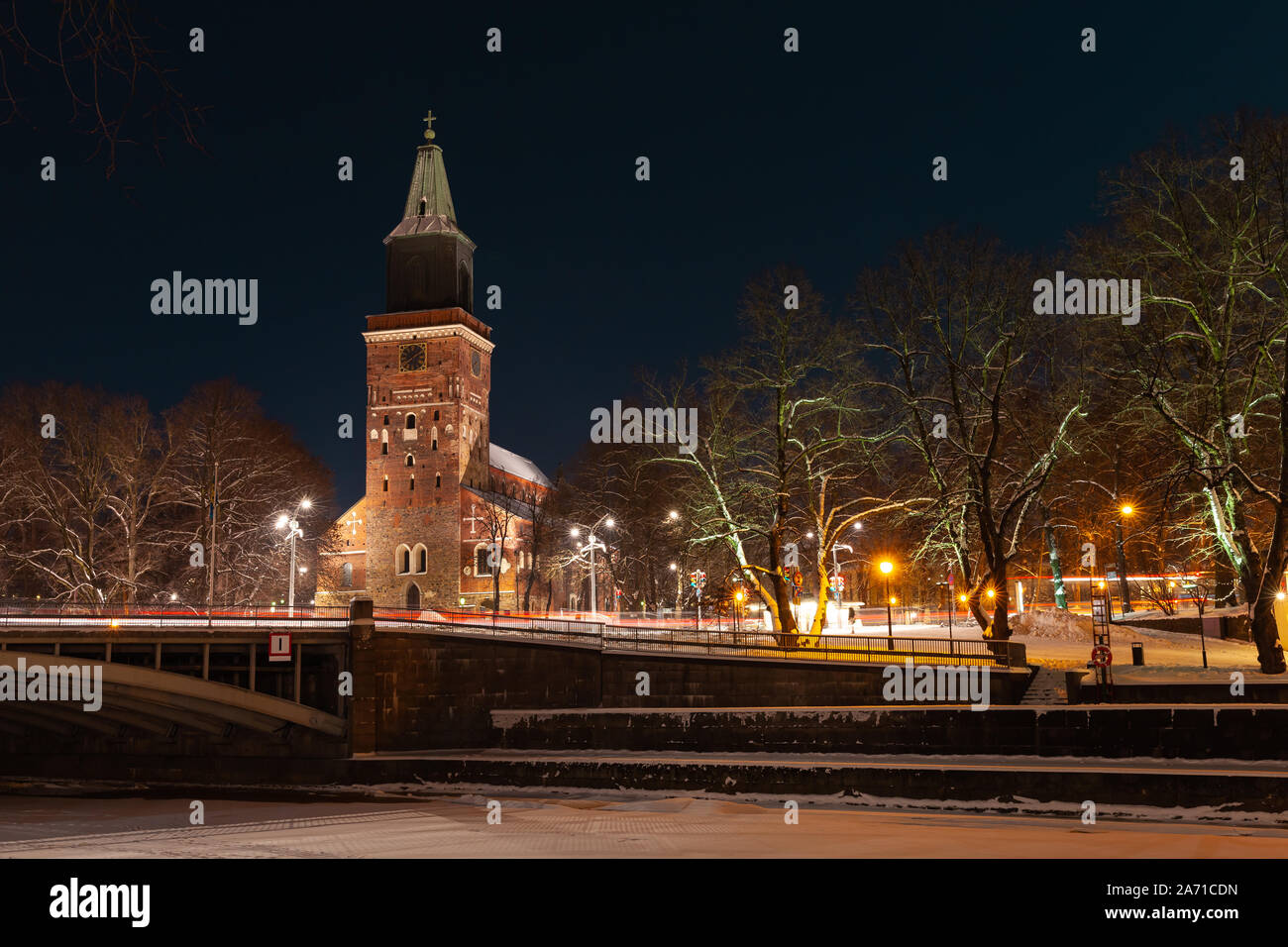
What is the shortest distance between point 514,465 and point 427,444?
79.7ft

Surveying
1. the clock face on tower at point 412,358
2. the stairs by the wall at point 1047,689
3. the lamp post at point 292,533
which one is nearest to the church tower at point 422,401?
the clock face on tower at point 412,358

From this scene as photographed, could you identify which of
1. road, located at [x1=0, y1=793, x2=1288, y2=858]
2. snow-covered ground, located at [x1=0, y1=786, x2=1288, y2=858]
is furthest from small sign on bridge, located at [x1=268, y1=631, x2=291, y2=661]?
road, located at [x1=0, y1=793, x2=1288, y2=858]

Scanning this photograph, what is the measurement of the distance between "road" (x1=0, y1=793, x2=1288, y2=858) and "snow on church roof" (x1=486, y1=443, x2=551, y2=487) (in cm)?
6839

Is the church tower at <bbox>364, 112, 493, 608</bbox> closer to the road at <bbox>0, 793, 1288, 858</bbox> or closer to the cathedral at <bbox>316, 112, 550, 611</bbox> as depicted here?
the cathedral at <bbox>316, 112, 550, 611</bbox>

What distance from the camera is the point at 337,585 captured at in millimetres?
81688

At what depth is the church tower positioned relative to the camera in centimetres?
7544

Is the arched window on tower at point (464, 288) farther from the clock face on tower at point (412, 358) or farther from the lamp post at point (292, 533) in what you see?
the lamp post at point (292, 533)

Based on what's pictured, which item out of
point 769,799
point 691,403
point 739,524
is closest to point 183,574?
point 691,403

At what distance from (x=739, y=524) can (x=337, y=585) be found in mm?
56278

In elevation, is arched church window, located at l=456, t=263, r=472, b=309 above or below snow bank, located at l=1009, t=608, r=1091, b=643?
above

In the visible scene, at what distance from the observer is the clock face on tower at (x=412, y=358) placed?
3091 inches

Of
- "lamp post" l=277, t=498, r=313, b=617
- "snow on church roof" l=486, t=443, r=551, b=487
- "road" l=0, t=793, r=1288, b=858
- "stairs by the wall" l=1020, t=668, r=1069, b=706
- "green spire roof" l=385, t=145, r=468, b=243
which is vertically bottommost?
"road" l=0, t=793, r=1288, b=858

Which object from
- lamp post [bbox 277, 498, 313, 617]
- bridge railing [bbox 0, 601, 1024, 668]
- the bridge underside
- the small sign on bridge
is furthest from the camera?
lamp post [bbox 277, 498, 313, 617]
